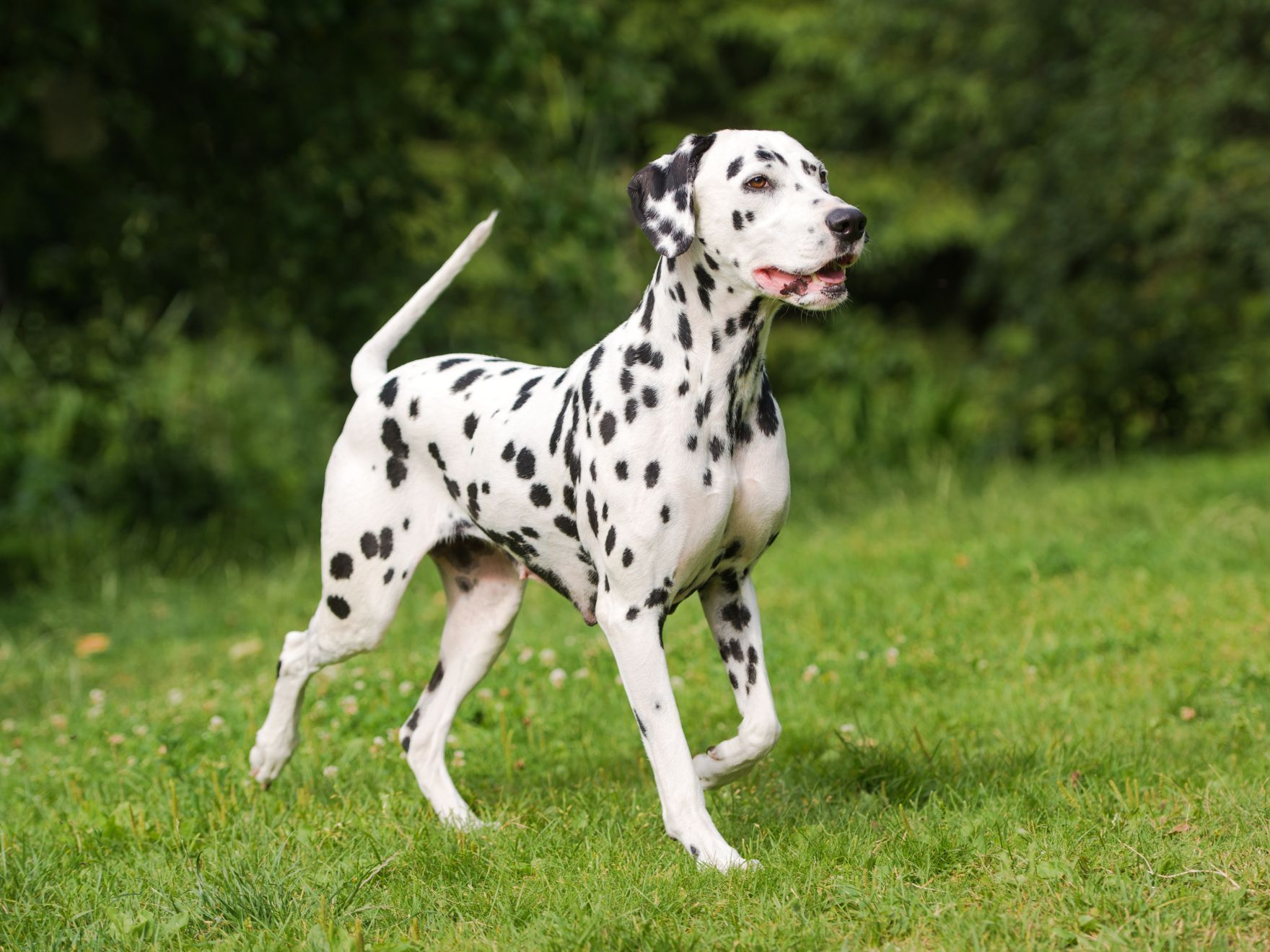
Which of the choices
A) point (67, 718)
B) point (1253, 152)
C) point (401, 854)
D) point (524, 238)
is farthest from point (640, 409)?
point (1253, 152)

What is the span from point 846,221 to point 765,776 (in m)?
1.94

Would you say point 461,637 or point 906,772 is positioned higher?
point 461,637

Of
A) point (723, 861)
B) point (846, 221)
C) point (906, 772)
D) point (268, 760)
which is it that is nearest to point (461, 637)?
point (268, 760)

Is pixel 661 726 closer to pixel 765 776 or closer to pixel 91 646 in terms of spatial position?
pixel 765 776

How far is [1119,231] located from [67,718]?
9.52 meters

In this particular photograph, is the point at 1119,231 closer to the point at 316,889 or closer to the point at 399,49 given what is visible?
the point at 399,49

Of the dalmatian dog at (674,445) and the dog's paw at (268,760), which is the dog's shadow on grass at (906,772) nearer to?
the dalmatian dog at (674,445)

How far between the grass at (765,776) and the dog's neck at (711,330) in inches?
48.6

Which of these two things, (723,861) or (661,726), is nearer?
(723,861)

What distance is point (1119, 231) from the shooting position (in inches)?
486

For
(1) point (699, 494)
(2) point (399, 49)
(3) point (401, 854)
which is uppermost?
(2) point (399, 49)

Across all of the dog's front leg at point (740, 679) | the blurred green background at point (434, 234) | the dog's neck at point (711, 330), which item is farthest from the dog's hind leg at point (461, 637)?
the blurred green background at point (434, 234)

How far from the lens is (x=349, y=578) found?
4598mm

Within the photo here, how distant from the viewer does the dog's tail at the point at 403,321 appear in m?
4.73
